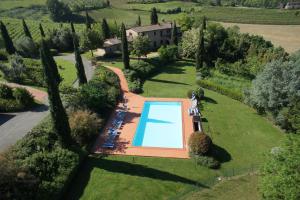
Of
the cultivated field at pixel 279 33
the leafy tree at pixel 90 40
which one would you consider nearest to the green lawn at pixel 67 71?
the leafy tree at pixel 90 40

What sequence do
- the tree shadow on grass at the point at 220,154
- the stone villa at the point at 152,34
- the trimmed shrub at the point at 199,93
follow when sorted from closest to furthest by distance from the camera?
the tree shadow on grass at the point at 220,154 → the trimmed shrub at the point at 199,93 → the stone villa at the point at 152,34

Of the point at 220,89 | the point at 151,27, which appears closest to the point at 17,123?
the point at 220,89

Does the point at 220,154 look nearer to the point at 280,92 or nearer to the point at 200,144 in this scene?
the point at 200,144

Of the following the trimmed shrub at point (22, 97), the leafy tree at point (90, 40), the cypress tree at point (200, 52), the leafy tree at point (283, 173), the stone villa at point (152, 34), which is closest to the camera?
the leafy tree at point (283, 173)

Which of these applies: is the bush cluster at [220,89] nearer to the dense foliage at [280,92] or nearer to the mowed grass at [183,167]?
the mowed grass at [183,167]

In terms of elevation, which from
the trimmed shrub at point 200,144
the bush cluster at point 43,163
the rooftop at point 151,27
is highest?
the rooftop at point 151,27

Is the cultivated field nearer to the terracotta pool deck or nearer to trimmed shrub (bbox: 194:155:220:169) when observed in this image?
the terracotta pool deck

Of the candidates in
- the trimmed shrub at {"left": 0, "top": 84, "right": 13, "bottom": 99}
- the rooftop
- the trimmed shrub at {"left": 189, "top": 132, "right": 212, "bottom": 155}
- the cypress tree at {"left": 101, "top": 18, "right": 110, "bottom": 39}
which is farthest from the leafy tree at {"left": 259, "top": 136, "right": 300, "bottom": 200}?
the cypress tree at {"left": 101, "top": 18, "right": 110, "bottom": 39}
